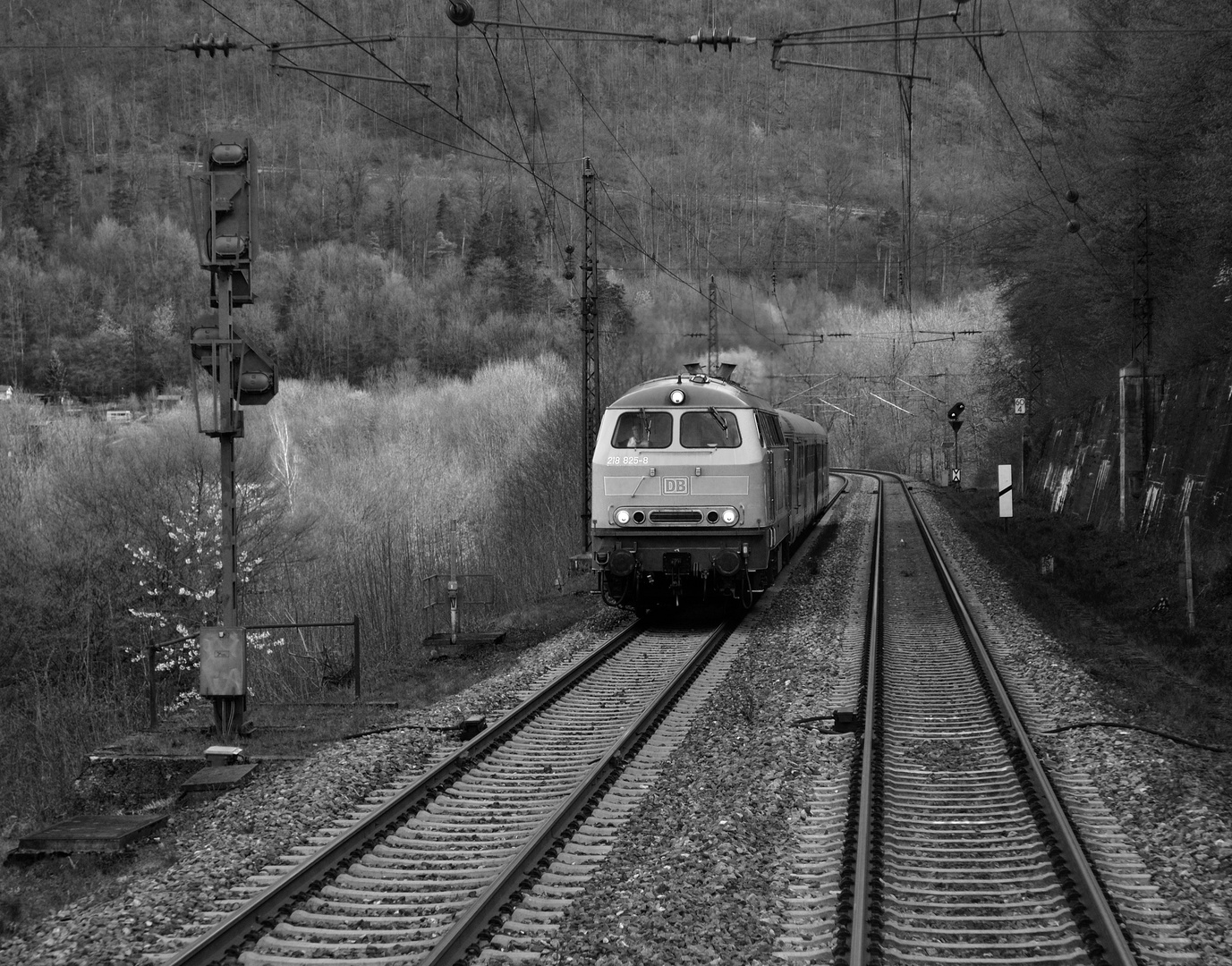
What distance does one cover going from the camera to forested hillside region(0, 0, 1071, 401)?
61938mm

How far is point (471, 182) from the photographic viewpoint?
106812 millimetres

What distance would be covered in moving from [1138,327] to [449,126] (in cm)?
10248

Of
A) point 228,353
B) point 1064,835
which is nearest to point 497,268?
point 228,353

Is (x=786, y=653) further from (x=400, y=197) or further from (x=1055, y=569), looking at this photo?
(x=400, y=197)

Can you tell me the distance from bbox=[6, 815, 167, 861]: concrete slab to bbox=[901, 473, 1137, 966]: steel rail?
5630 mm

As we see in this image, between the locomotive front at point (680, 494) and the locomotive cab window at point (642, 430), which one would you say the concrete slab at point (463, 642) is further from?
the locomotive cab window at point (642, 430)

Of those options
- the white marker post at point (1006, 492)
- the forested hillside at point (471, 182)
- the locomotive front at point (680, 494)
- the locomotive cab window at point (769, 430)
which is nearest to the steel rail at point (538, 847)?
the locomotive front at point (680, 494)

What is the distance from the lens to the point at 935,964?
5457mm

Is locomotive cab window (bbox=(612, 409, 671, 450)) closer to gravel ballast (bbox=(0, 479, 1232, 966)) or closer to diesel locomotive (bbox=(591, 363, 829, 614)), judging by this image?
diesel locomotive (bbox=(591, 363, 829, 614))

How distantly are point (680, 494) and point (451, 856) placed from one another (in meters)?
8.90

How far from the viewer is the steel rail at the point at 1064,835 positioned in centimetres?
544

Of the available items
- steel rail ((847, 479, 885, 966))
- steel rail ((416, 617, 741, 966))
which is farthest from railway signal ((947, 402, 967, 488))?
steel rail ((416, 617, 741, 966))

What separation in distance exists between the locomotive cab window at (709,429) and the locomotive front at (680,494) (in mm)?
12

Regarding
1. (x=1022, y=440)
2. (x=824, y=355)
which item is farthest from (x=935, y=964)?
(x=824, y=355)
